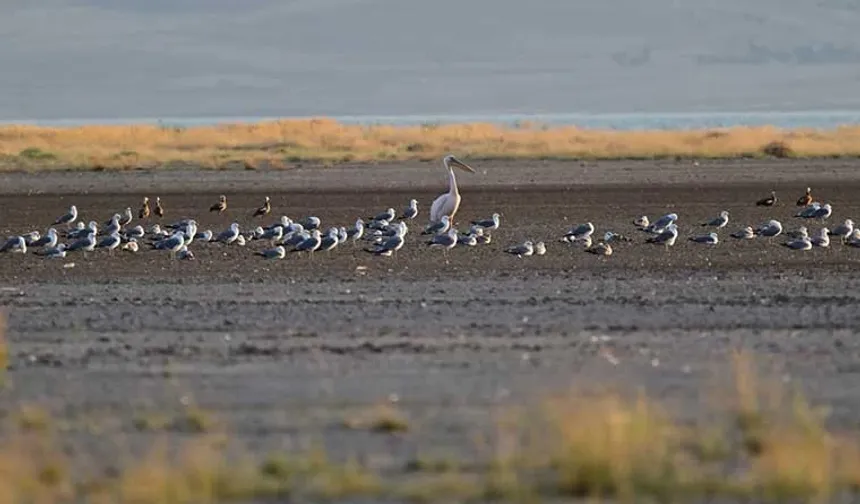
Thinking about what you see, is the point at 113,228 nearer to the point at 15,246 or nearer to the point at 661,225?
the point at 15,246

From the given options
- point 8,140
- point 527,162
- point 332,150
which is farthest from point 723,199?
point 8,140

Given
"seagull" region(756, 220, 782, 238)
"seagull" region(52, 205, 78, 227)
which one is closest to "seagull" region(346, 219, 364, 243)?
"seagull" region(756, 220, 782, 238)

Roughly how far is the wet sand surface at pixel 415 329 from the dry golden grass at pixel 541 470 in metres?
0.41

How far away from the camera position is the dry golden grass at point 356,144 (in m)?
46.7

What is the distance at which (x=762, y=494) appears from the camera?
28.2 feet

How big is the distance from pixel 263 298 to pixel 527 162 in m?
27.5

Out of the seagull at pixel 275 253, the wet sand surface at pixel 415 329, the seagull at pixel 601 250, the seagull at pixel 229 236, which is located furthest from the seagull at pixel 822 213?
the seagull at pixel 275 253

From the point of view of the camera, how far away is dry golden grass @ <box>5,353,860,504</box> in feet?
28.0

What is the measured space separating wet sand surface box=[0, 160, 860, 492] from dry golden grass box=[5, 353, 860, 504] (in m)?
0.41

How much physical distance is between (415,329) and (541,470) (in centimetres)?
565

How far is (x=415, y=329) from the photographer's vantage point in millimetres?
14617

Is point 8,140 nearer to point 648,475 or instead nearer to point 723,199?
point 723,199

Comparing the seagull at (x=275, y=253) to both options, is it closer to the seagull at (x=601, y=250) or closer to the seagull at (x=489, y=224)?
the seagull at (x=601, y=250)

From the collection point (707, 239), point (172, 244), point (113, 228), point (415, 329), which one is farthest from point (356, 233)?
point (415, 329)
